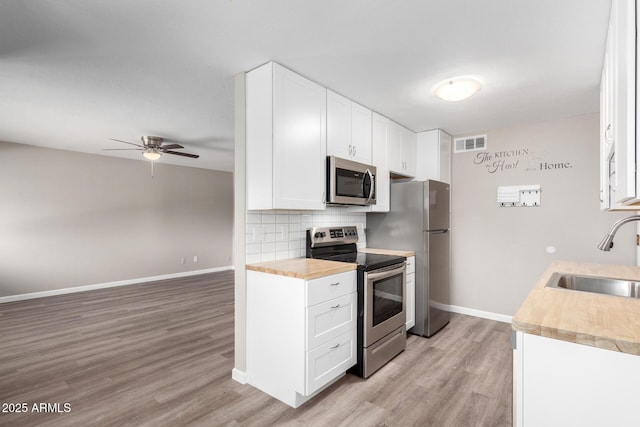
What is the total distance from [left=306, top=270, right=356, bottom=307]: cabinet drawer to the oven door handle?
0.16 m

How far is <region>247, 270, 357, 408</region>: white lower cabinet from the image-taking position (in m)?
2.10

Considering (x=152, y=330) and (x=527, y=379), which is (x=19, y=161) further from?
(x=527, y=379)

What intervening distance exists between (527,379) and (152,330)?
374cm

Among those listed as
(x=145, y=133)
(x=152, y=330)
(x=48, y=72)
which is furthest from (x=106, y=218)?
(x=48, y=72)

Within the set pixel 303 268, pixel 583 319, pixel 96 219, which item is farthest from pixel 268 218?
pixel 96 219

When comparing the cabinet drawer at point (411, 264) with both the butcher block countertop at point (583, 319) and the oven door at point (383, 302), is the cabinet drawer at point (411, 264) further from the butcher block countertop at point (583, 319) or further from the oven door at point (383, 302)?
the butcher block countertop at point (583, 319)

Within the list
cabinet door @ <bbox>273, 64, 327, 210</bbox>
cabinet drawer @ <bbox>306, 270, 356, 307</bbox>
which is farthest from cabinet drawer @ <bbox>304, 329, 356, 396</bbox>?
cabinet door @ <bbox>273, 64, 327, 210</bbox>

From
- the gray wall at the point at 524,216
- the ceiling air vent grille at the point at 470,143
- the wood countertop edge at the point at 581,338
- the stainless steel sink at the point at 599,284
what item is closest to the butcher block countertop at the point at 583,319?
the wood countertop edge at the point at 581,338

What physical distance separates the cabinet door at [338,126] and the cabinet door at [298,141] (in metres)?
0.08

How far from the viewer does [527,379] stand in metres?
1.10

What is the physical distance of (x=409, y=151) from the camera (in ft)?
13.0

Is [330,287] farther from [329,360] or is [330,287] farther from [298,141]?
[298,141]

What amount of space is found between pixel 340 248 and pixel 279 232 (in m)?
0.76

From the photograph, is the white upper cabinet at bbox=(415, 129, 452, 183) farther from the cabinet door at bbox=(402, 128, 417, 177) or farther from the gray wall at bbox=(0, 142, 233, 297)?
the gray wall at bbox=(0, 142, 233, 297)
